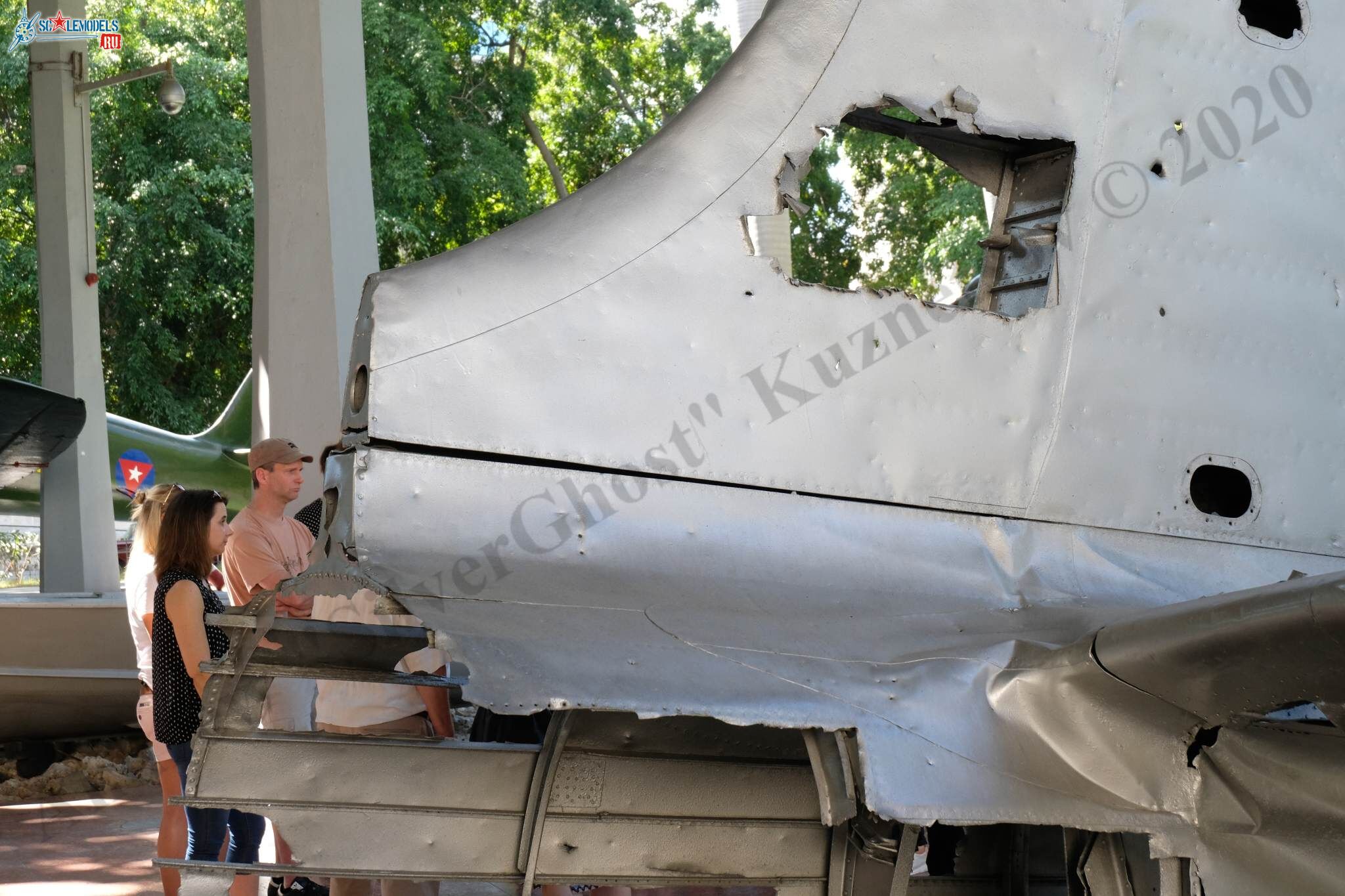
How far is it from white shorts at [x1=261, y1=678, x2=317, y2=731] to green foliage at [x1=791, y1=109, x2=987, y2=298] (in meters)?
17.8

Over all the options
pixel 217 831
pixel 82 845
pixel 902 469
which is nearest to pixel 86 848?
pixel 82 845

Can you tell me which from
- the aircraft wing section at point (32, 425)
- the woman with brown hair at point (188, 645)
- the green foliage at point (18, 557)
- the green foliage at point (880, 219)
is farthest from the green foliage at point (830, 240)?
the woman with brown hair at point (188, 645)

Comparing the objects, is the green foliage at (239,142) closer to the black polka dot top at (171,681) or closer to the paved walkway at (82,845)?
the paved walkway at (82,845)

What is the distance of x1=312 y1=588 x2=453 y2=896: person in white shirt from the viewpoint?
176 inches

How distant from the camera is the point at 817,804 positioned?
3.51 metres

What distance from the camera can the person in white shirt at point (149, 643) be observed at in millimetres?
5258

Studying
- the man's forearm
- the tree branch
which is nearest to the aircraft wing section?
the man's forearm

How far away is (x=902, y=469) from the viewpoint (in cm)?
328

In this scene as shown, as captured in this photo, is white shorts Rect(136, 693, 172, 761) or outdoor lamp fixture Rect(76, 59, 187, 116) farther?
outdoor lamp fixture Rect(76, 59, 187, 116)

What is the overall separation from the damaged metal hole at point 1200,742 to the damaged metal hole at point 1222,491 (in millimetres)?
778

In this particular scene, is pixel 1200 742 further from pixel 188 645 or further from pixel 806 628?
pixel 188 645

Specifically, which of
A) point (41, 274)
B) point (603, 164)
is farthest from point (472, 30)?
point (41, 274)

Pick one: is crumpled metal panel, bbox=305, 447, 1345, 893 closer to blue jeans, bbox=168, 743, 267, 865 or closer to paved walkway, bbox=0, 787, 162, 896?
blue jeans, bbox=168, 743, 267, 865

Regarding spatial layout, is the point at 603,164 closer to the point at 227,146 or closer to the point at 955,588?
the point at 227,146
